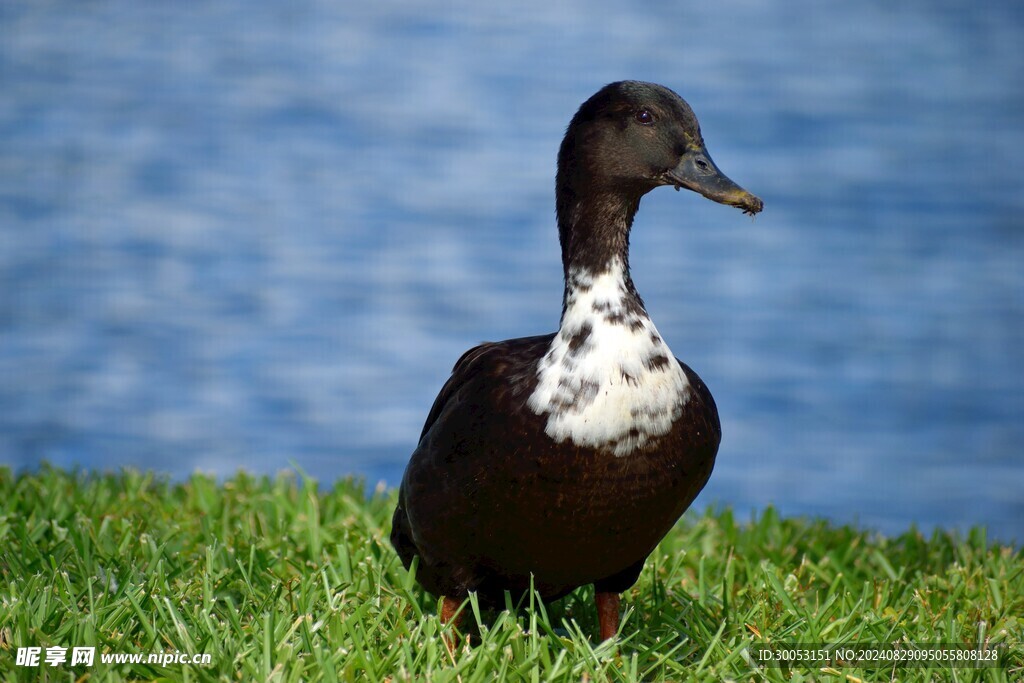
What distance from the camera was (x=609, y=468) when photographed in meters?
3.06

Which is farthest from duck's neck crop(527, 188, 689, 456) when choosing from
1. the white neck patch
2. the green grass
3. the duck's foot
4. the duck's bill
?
the duck's foot

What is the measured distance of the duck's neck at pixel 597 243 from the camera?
3260mm

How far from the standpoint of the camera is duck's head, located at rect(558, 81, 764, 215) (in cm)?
328

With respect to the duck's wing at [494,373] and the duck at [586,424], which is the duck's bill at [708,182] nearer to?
the duck at [586,424]

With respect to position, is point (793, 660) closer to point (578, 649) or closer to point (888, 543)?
point (578, 649)

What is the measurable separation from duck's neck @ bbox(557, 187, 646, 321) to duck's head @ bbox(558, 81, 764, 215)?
3 cm

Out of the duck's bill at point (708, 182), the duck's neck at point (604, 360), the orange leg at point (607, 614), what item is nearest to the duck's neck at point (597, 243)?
the duck's neck at point (604, 360)

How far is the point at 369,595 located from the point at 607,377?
1.07 metres

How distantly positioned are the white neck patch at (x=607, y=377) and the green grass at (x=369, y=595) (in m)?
0.54

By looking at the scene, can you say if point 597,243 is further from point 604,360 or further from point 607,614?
point 607,614

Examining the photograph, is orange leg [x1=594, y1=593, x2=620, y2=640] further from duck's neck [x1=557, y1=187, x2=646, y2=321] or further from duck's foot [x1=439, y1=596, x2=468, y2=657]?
duck's neck [x1=557, y1=187, x2=646, y2=321]

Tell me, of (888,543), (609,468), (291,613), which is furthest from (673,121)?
(888,543)

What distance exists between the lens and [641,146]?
129 inches

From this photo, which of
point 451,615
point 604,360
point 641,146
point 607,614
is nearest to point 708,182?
point 641,146
